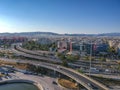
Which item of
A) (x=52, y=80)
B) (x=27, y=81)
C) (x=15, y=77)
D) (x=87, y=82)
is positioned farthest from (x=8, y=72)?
(x=87, y=82)

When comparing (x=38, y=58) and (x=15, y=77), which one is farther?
(x=38, y=58)

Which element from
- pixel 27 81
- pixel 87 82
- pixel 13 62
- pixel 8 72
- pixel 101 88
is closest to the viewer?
pixel 101 88

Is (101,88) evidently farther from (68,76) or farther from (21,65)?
(21,65)

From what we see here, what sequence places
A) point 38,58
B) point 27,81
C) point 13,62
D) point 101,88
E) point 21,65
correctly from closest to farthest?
point 101,88 < point 27,81 < point 21,65 < point 13,62 < point 38,58

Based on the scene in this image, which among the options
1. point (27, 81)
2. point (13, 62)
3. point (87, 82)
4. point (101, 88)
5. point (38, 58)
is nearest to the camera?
point (101, 88)

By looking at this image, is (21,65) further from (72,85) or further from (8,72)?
(72,85)

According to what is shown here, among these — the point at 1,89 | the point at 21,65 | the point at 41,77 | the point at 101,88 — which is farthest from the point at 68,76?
the point at 21,65

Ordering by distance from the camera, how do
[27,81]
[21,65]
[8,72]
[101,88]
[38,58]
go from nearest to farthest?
[101,88] → [27,81] → [8,72] → [21,65] → [38,58]

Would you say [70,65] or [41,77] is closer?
[41,77]
